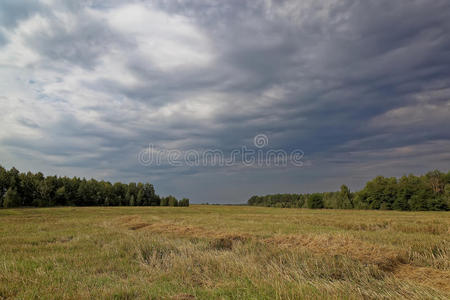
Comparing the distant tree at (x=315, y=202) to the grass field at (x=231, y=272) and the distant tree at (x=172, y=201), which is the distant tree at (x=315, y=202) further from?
the grass field at (x=231, y=272)

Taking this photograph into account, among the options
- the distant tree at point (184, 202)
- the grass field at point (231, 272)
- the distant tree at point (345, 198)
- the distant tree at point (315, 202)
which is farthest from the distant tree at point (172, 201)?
the grass field at point (231, 272)

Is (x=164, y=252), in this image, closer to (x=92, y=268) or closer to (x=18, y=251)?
(x=92, y=268)

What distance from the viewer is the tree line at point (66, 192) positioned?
2815 inches

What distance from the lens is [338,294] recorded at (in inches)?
214

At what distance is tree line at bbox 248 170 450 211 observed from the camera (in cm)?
7106

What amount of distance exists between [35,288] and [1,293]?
0.68 meters

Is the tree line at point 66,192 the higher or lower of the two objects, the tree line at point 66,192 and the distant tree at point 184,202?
the higher

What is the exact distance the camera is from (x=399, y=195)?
76.1m

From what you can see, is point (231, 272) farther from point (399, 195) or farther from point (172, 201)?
point (172, 201)

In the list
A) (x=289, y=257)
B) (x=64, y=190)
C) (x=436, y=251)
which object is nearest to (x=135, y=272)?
(x=289, y=257)

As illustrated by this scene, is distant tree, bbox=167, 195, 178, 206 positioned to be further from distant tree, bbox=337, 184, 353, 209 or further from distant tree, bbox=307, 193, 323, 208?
distant tree, bbox=337, 184, 353, 209

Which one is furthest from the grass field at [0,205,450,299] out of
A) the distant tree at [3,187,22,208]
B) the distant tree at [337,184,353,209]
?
the distant tree at [337,184,353,209]

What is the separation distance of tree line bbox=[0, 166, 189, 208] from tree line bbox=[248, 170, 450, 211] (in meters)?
69.0

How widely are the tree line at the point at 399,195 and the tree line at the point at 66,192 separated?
68980mm
